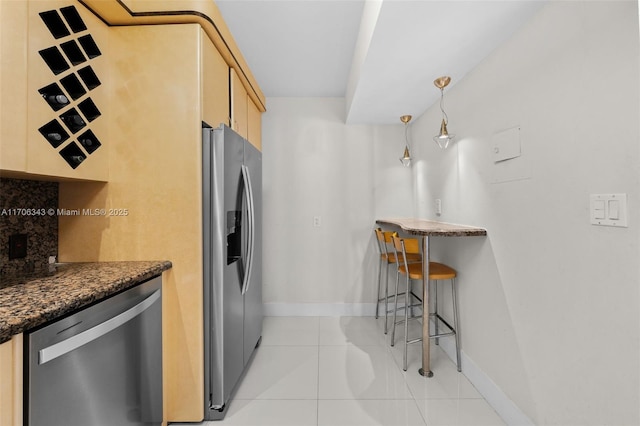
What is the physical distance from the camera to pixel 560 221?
1251mm

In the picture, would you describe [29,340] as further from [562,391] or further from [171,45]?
[562,391]

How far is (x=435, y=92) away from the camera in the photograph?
234cm

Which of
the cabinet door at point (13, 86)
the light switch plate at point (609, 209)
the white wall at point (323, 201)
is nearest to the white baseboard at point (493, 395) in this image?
the light switch plate at point (609, 209)

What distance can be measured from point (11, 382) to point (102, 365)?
1.10 ft

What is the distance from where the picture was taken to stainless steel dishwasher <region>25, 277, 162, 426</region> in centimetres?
84

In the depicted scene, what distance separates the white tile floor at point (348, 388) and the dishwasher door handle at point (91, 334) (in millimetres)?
877

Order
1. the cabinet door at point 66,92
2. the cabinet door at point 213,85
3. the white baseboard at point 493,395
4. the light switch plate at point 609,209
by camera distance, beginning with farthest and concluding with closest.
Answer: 1. the cabinet door at point 213,85
2. the white baseboard at point 493,395
3. the cabinet door at point 66,92
4. the light switch plate at point 609,209

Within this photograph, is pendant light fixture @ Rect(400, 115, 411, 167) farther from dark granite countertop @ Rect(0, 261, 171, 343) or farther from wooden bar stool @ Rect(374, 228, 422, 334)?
dark granite countertop @ Rect(0, 261, 171, 343)

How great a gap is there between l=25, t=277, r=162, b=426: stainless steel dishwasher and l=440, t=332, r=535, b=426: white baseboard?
1882 millimetres

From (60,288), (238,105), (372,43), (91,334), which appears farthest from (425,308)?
(238,105)

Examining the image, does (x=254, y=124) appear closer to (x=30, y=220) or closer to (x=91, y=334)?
(x=30, y=220)

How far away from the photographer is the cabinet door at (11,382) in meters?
0.74

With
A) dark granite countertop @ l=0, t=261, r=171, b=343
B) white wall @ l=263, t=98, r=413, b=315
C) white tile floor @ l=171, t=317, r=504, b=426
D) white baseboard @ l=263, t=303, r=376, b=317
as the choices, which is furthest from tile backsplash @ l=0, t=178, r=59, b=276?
white baseboard @ l=263, t=303, r=376, b=317

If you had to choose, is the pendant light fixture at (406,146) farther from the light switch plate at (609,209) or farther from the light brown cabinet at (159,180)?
the light brown cabinet at (159,180)
